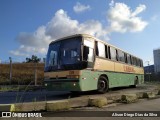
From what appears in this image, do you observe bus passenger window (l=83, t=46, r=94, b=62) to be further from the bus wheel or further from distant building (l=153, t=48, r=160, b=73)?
distant building (l=153, t=48, r=160, b=73)

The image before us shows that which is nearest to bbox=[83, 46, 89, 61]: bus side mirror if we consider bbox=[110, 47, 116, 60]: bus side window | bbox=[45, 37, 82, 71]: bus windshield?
bbox=[45, 37, 82, 71]: bus windshield

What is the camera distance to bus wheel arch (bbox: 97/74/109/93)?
14.5 metres

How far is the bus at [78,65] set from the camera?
1255 cm

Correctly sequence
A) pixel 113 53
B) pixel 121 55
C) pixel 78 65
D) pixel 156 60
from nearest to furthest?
pixel 78 65 → pixel 113 53 → pixel 121 55 → pixel 156 60

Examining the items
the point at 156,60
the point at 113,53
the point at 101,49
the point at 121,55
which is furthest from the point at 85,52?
the point at 156,60

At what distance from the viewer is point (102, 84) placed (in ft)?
48.7

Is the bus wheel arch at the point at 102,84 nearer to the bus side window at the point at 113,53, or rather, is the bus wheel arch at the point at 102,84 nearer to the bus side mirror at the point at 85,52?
the bus side window at the point at 113,53

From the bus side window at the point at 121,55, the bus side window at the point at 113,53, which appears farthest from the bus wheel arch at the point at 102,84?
the bus side window at the point at 121,55

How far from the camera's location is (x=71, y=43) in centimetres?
1331

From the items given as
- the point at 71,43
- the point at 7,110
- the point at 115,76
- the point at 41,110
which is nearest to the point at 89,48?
the point at 71,43

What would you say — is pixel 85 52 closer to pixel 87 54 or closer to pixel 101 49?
pixel 87 54

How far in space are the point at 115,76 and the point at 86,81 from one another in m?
4.41

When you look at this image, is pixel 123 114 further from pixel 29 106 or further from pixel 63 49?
pixel 63 49

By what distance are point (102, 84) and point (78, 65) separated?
2.86 metres
